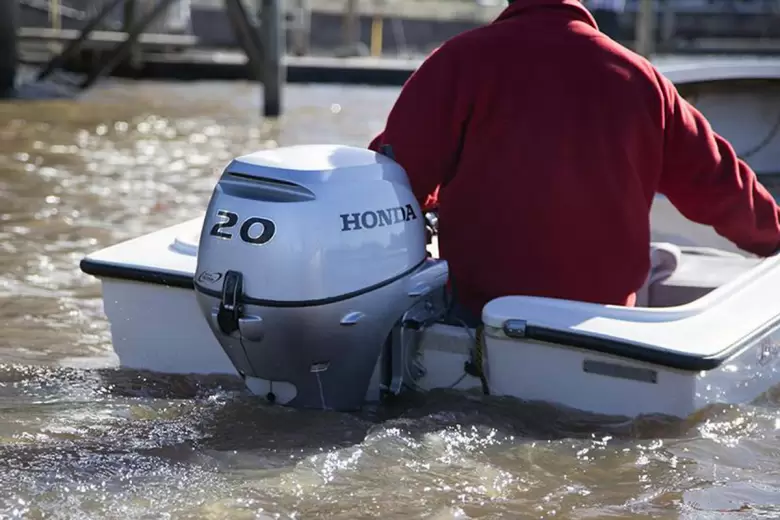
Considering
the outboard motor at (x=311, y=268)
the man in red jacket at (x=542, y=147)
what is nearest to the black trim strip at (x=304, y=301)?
the outboard motor at (x=311, y=268)

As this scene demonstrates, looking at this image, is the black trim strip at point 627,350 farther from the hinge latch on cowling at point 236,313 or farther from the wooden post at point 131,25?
the wooden post at point 131,25

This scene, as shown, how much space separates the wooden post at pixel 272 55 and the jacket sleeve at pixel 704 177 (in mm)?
9414

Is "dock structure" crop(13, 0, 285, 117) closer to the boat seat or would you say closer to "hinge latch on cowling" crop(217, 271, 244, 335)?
the boat seat

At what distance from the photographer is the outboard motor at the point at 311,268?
3.21m

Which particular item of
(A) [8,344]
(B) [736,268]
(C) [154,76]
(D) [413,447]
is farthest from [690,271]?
(C) [154,76]

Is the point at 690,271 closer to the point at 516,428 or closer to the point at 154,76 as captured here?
the point at 516,428

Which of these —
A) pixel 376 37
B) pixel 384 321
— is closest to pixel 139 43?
pixel 376 37

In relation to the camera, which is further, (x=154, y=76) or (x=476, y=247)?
(x=154, y=76)

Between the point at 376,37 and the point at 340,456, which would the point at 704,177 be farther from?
the point at 376,37

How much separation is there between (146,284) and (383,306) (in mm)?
953

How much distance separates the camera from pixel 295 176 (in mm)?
3256

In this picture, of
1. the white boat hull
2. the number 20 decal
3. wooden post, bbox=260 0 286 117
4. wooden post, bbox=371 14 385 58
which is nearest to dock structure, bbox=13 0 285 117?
wooden post, bbox=260 0 286 117

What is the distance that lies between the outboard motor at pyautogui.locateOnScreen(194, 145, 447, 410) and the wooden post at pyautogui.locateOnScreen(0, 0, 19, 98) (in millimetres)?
12395

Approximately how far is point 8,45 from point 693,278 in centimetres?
1213
